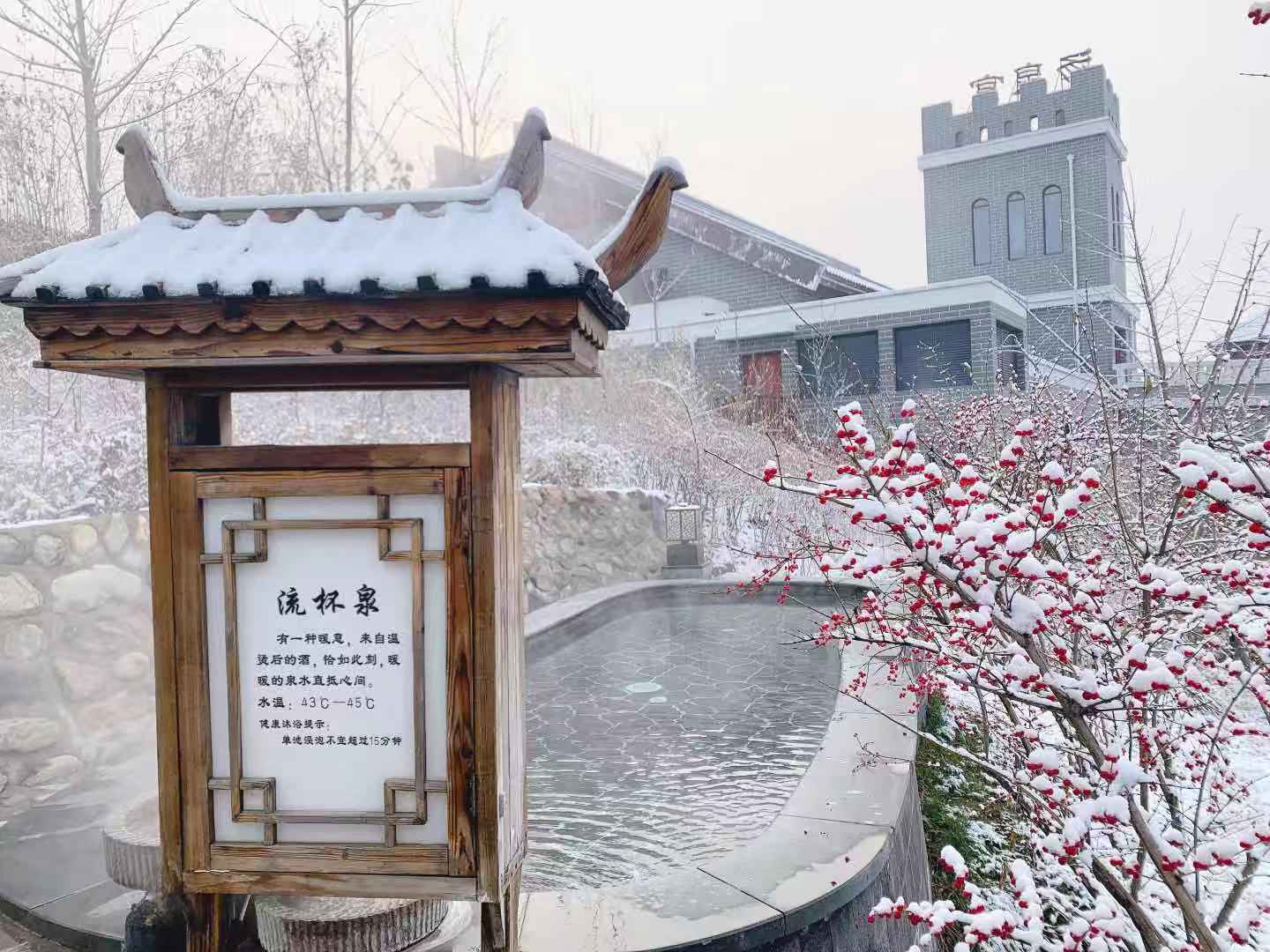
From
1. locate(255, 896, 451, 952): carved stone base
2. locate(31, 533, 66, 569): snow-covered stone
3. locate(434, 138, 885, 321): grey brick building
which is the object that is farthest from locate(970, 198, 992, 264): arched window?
locate(255, 896, 451, 952): carved stone base

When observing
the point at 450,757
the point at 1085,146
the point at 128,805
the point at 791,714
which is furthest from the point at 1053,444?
the point at 1085,146

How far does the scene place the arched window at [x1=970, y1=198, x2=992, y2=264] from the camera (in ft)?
79.8

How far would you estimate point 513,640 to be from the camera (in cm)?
298

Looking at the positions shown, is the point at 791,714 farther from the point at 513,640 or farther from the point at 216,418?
the point at 216,418

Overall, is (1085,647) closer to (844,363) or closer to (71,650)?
(71,650)

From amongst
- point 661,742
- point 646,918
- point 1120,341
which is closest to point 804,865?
point 646,918

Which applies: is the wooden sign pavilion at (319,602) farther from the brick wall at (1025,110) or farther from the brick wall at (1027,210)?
the brick wall at (1025,110)

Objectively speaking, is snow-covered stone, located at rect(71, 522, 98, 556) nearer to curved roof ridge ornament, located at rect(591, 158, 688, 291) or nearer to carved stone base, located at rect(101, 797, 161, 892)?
carved stone base, located at rect(101, 797, 161, 892)

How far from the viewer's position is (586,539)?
12.8 metres

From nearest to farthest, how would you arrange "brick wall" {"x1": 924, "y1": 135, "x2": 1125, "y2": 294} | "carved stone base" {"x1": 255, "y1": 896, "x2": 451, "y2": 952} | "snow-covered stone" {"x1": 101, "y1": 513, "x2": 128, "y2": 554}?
"carved stone base" {"x1": 255, "y1": 896, "x2": 451, "y2": 952} < "snow-covered stone" {"x1": 101, "y1": 513, "x2": 128, "y2": 554} < "brick wall" {"x1": 924, "y1": 135, "x2": 1125, "y2": 294}

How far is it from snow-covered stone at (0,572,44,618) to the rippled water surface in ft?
12.4

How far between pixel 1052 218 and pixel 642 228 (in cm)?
2394

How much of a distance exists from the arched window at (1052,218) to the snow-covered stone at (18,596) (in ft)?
76.2

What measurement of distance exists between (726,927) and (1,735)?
5334mm
